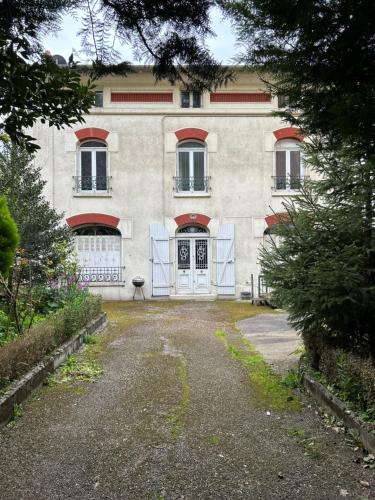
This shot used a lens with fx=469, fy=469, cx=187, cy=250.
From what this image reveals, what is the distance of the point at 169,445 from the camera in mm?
Answer: 3834

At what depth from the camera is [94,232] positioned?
55.1 feet

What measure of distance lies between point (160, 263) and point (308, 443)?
1277 centimetres

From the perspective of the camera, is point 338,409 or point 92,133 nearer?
point 338,409

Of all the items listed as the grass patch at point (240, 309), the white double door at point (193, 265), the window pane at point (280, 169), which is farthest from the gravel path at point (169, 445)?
the window pane at point (280, 169)

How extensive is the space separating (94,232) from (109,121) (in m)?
4.00

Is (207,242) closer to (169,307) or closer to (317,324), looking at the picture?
(169,307)

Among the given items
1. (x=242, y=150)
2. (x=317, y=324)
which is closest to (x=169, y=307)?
(x=242, y=150)

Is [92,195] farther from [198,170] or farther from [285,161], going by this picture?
[285,161]

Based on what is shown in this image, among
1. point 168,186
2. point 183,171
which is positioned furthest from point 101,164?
point 183,171

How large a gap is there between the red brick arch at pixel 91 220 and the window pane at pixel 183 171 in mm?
2695

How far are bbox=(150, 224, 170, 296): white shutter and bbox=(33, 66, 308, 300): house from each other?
0.12 feet

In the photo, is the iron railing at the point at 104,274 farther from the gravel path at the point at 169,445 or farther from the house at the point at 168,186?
the gravel path at the point at 169,445

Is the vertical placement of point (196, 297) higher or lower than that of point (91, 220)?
lower

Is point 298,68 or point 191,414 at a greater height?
point 298,68
